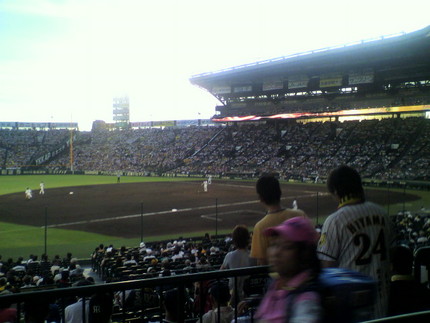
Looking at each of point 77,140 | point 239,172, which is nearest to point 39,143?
point 77,140

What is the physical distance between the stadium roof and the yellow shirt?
53.6m

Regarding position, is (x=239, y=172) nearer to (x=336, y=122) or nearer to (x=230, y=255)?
(x=336, y=122)

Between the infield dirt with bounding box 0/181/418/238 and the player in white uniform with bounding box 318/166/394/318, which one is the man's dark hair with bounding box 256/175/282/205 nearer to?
the player in white uniform with bounding box 318/166/394/318

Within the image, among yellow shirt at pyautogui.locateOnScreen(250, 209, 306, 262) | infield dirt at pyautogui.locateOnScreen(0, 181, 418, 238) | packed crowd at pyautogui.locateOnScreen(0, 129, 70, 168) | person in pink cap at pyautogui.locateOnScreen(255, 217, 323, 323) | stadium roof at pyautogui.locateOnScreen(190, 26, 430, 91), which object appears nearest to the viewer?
person in pink cap at pyautogui.locateOnScreen(255, 217, 323, 323)

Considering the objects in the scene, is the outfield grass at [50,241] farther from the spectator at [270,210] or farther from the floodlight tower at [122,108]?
the floodlight tower at [122,108]

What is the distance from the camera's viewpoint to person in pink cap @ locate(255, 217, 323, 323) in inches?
87.1

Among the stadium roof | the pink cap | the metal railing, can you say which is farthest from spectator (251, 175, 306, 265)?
the stadium roof

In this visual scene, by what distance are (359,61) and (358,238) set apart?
2515 inches

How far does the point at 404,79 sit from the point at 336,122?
40.8ft

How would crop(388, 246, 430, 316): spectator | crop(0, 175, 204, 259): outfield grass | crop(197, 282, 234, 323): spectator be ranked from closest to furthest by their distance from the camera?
crop(388, 246, 430, 316): spectator → crop(197, 282, 234, 323): spectator → crop(0, 175, 204, 259): outfield grass

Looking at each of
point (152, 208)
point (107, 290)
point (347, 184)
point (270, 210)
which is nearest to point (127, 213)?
point (152, 208)

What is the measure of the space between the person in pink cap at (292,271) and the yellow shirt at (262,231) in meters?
1.64

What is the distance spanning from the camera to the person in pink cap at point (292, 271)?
2.21 metres

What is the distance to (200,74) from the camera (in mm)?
82000
